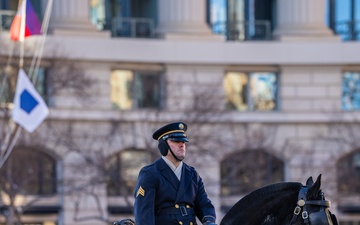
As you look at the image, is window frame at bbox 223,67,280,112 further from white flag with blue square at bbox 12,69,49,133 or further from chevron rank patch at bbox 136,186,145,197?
chevron rank patch at bbox 136,186,145,197

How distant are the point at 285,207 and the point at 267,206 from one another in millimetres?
196

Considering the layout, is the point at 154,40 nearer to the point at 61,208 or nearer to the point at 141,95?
the point at 141,95

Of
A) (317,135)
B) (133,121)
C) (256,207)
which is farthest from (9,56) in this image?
(256,207)

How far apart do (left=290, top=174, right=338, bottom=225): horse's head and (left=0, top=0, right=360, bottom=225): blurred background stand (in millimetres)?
28299

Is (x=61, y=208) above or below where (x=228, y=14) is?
below

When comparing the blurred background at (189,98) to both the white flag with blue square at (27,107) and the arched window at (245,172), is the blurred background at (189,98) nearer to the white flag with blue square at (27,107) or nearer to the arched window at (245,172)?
the arched window at (245,172)

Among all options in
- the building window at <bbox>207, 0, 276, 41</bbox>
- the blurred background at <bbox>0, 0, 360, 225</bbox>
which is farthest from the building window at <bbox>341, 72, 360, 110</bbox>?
the building window at <bbox>207, 0, 276, 41</bbox>

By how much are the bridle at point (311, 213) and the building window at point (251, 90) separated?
123ft

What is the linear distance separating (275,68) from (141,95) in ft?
19.1

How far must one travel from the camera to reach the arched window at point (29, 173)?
37.4 m

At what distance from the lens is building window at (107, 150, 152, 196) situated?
39500 mm

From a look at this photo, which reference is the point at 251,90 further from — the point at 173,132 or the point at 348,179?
the point at 173,132

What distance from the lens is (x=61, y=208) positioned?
43281 millimetres

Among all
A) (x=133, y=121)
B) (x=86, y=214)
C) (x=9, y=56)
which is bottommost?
(x=86, y=214)
